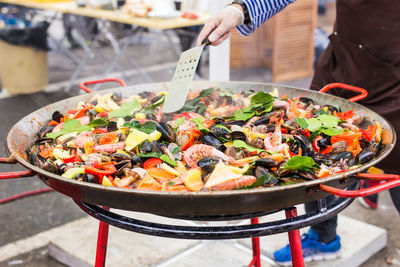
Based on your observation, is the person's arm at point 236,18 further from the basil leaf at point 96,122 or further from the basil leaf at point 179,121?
the basil leaf at point 96,122

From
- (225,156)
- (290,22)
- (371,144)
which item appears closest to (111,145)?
(225,156)

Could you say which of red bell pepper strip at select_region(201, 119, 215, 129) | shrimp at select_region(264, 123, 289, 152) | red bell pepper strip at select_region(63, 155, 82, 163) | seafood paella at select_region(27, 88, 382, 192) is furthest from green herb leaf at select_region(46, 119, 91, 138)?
shrimp at select_region(264, 123, 289, 152)

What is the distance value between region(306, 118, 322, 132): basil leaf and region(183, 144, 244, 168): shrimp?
367mm

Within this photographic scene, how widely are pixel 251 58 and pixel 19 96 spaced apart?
11.6 feet

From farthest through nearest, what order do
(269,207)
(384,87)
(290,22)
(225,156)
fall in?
(290,22), (384,87), (225,156), (269,207)

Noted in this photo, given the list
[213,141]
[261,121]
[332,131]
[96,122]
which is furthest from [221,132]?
[96,122]

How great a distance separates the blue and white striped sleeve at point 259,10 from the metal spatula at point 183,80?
333 millimetres

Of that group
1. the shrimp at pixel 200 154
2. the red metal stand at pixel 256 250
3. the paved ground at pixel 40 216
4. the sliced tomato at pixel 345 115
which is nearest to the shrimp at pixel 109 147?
the shrimp at pixel 200 154

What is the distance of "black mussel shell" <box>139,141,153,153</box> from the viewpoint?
4.71 ft

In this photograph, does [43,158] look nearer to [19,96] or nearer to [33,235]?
[33,235]

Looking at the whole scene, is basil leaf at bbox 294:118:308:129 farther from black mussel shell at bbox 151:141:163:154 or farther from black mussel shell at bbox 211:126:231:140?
black mussel shell at bbox 151:141:163:154

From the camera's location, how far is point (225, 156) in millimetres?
1389

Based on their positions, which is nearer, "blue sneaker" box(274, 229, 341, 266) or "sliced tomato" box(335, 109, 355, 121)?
"sliced tomato" box(335, 109, 355, 121)

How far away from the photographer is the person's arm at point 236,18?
1.81 m
